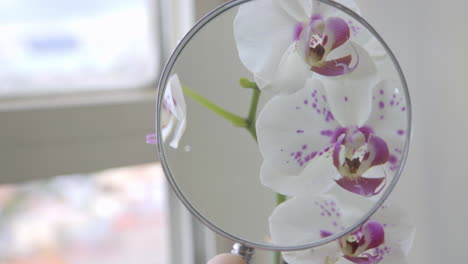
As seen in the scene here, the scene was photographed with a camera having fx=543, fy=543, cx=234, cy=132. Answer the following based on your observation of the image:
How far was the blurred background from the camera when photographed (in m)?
0.96

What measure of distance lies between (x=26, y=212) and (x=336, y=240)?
0.71 meters

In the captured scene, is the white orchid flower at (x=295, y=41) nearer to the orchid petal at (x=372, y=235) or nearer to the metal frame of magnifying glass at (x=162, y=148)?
the metal frame of magnifying glass at (x=162, y=148)

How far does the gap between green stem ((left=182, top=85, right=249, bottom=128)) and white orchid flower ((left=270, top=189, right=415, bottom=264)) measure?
0.09 meters

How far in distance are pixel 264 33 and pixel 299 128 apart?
3.8 inches

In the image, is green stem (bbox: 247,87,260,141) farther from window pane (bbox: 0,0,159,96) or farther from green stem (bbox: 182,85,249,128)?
window pane (bbox: 0,0,159,96)

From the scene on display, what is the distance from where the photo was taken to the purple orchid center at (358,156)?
514mm

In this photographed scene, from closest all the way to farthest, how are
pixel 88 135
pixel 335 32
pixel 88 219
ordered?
pixel 335 32 → pixel 88 135 → pixel 88 219

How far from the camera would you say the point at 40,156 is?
958 mm

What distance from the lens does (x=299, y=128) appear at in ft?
1.72

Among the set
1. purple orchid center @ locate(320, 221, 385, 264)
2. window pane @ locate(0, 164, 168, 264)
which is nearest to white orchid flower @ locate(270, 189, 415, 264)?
purple orchid center @ locate(320, 221, 385, 264)

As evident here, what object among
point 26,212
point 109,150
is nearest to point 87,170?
point 109,150

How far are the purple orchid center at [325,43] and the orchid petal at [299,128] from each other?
0.02 metres

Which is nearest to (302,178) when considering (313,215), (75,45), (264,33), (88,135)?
(313,215)

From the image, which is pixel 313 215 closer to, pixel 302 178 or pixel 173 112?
pixel 302 178
